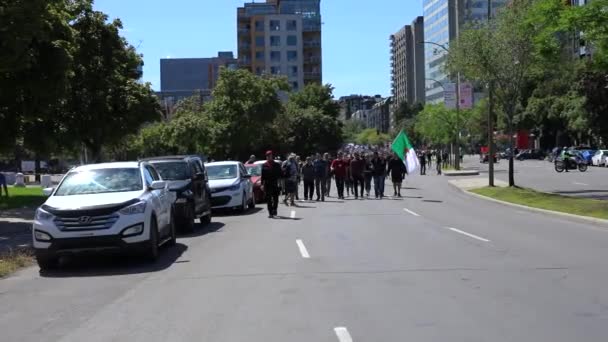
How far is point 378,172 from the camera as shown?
97.1ft

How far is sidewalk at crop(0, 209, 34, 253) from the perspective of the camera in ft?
57.9

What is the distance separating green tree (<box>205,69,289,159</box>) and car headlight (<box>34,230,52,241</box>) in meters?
45.1

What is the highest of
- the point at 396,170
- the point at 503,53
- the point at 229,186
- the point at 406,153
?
the point at 503,53

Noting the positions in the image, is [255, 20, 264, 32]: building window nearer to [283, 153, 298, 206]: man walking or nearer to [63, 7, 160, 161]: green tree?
[63, 7, 160, 161]: green tree

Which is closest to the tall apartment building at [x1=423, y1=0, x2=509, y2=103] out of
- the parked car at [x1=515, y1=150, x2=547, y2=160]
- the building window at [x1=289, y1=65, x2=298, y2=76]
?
the building window at [x1=289, y1=65, x2=298, y2=76]

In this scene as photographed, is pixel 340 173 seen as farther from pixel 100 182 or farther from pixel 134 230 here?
pixel 134 230

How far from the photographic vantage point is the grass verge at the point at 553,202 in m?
19.9

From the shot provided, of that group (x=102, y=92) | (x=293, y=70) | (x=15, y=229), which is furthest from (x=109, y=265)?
(x=293, y=70)

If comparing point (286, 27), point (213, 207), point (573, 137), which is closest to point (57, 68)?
point (213, 207)

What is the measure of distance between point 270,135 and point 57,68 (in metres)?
43.1

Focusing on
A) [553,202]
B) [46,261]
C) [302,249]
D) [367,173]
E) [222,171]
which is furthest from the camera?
[367,173]

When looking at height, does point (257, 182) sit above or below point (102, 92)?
below

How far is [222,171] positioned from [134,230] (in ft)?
42.6

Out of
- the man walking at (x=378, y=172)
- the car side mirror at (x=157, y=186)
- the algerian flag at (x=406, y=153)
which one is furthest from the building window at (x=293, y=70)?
the car side mirror at (x=157, y=186)
